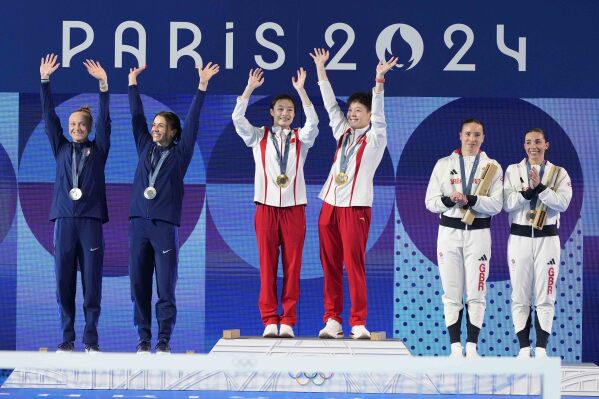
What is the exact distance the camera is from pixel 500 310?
30.7 feet

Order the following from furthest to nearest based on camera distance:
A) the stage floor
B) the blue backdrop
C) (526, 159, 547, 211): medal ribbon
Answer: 1. the blue backdrop
2. (526, 159, 547, 211): medal ribbon
3. the stage floor

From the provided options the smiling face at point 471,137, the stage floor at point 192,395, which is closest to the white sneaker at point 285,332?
the stage floor at point 192,395

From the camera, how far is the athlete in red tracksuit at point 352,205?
315 inches

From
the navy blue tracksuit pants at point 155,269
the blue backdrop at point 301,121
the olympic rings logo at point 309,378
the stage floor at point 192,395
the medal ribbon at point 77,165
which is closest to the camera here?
the stage floor at point 192,395

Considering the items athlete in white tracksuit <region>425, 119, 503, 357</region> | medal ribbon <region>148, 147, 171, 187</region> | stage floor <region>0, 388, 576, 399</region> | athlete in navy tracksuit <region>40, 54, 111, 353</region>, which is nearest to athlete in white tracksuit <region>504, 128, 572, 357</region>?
athlete in white tracksuit <region>425, 119, 503, 357</region>

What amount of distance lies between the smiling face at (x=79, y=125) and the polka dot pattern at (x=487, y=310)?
306 cm

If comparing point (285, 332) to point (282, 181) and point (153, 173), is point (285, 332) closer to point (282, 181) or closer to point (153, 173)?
point (282, 181)

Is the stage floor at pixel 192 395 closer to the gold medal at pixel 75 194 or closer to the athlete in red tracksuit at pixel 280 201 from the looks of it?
the athlete in red tracksuit at pixel 280 201

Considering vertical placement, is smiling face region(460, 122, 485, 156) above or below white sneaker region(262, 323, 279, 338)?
above

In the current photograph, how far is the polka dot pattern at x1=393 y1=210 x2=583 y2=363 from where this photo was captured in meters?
9.31

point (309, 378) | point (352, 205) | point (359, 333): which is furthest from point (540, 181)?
point (309, 378)

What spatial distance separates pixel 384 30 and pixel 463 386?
4.58 meters

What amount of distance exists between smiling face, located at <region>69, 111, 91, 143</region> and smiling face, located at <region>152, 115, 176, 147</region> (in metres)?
0.54

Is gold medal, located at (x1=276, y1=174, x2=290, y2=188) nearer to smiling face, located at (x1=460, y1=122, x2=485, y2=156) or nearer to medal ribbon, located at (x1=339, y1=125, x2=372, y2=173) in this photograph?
medal ribbon, located at (x1=339, y1=125, x2=372, y2=173)
